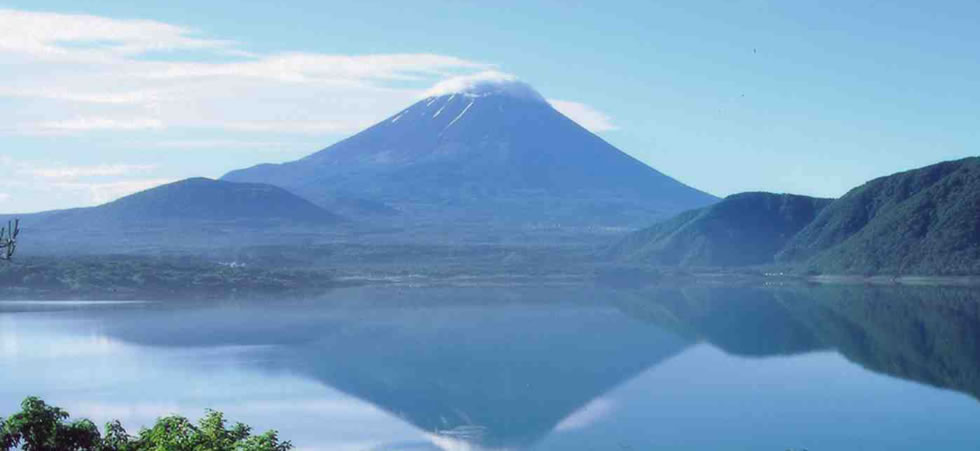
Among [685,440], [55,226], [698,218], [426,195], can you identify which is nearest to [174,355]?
[685,440]

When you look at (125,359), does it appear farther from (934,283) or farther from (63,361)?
(934,283)

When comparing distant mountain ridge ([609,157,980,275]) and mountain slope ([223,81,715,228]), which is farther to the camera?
mountain slope ([223,81,715,228])

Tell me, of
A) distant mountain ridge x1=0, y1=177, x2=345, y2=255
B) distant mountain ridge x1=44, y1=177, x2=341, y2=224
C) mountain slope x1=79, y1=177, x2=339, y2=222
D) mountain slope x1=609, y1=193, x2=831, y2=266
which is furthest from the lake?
distant mountain ridge x1=44, y1=177, x2=341, y2=224

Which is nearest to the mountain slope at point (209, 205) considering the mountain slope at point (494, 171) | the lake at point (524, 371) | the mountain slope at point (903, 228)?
the mountain slope at point (494, 171)

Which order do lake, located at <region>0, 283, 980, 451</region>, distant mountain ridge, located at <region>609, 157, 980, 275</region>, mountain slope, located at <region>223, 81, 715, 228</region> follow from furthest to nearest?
mountain slope, located at <region>223, 81, 715, 228</region> < distant mountain ridge, located at <region>609, 157, 980, 275</region> < lake, located at <region>0, 283, 980, 451</region>

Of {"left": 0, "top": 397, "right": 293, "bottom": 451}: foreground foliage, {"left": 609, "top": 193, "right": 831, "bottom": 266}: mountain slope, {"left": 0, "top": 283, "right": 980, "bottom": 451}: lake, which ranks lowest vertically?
{"left": 0, "top": 283, "right": 980, "bottom": 451}: lake

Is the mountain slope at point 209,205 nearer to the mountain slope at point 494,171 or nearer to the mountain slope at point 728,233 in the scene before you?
the mountain slope at point 494,171

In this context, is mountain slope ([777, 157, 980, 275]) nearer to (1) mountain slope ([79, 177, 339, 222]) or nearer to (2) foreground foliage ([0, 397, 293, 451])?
(1) mountain slope ([79, 177, 339, 222])
